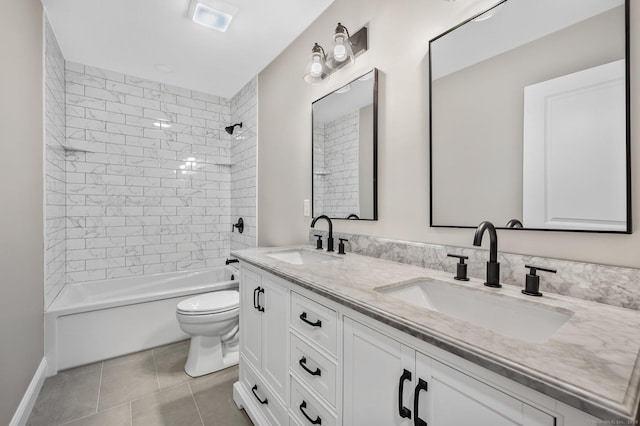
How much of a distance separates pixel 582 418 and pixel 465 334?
0.21 metres

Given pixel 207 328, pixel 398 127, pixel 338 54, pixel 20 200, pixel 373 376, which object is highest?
pixel 338 54

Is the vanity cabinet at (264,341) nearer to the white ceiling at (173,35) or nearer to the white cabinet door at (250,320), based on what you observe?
the white cabinet door at (250,320)

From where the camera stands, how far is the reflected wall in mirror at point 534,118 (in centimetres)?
87

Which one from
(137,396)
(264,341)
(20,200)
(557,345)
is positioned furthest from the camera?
(137,396)

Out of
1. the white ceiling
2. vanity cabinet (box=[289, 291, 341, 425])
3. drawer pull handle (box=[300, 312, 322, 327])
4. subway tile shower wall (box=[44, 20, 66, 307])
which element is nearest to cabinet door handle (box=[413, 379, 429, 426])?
vanity cabinet (box=[289, 291, 341, 425])

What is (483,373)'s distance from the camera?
0.58 m

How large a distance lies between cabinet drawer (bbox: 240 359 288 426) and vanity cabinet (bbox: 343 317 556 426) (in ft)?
1.75

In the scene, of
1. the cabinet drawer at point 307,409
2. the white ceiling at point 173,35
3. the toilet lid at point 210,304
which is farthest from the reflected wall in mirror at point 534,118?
the toilet lid at point 210,304

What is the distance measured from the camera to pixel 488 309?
0.95 meters

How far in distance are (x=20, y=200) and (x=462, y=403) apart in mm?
2329

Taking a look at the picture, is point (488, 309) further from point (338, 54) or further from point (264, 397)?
point (338, 54)

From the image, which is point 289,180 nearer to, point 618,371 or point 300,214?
point 300,214

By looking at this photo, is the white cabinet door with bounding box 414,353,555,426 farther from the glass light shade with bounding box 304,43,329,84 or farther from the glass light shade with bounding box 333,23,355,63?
the glass light shade with bounding box 304,43,329,84

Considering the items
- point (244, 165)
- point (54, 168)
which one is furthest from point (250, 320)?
point (54, 168)
